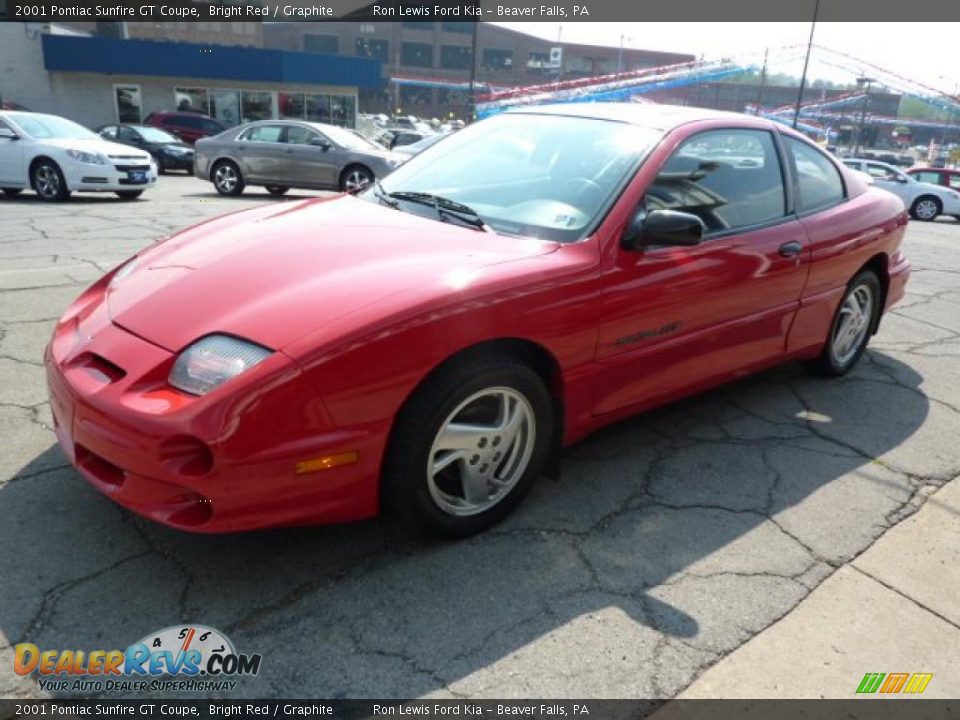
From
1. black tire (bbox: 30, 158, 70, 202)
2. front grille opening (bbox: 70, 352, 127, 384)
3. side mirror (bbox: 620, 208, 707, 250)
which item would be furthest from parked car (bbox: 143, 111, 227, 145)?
side mirror (bbox: 620, 208, 707, 250)

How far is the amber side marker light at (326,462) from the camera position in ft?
7.00

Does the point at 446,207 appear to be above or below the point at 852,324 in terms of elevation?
above

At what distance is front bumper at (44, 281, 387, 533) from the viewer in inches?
79.7

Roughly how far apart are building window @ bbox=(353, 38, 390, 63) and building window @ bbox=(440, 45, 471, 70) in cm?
595

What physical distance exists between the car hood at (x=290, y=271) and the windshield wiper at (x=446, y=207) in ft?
0.23

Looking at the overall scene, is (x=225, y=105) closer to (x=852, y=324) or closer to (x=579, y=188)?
(x=852, y=324)

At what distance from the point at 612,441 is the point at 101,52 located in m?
30.7

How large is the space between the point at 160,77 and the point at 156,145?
11.5 m

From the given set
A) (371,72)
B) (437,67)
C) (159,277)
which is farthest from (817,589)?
(437,67)

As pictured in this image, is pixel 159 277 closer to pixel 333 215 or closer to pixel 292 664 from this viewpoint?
pixel 333 215

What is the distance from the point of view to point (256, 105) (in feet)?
98.5

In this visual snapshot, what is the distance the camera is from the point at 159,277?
2.67 m

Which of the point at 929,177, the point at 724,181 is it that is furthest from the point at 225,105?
the point at 724,181

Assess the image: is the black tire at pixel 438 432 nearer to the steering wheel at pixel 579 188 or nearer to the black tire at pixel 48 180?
the steering wheel at pixel 579 188
